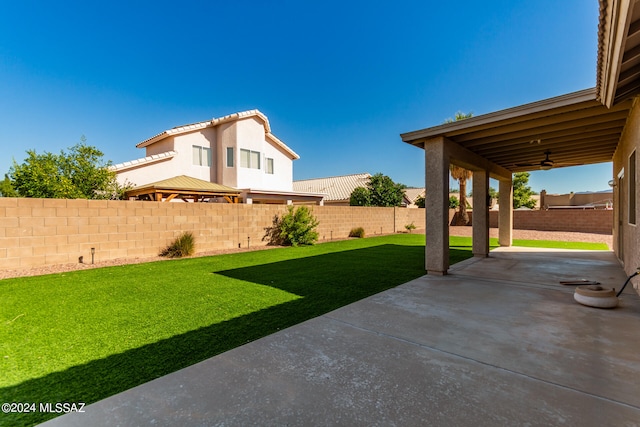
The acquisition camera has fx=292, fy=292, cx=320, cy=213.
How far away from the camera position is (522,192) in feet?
125

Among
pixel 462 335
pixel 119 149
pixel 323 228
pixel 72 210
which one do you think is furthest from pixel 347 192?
pixel 462 335

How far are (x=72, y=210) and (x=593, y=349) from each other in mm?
11604

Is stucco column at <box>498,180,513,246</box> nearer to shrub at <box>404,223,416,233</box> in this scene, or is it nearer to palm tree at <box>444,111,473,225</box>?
shrub at <box>404,223,416,233</box>

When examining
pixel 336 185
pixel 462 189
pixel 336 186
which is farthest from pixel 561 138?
pixel 336 185

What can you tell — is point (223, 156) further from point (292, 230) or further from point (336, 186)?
point (336, 186)

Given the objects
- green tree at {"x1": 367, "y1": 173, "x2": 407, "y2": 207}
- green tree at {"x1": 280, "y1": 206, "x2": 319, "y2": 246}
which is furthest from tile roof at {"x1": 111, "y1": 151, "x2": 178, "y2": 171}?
green tree at {"x1": 367, "y1": 173, "x2": 407, "y2": 207}

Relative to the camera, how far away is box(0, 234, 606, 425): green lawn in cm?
273

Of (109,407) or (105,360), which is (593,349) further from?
(105,360)

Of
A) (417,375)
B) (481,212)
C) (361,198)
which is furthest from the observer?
(361,198)

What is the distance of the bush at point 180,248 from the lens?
34.1 ft

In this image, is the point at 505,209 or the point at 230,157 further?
the point at 230,157

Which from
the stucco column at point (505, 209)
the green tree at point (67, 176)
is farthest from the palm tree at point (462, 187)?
the green tree at point (67, 176)

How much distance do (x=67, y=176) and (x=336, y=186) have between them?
26.6 m

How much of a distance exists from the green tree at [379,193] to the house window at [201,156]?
1355 centimetres
